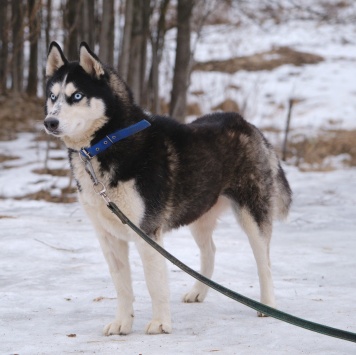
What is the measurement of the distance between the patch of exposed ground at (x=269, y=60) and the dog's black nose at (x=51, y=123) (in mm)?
16216

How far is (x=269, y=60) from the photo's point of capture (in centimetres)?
2181

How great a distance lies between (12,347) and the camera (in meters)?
3.64

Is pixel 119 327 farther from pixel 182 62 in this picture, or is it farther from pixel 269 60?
pixel 269 60

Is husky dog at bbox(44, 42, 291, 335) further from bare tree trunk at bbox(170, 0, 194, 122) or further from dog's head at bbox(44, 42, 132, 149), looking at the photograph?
bare tree trunk at bbox(170, 0, 194, 122)

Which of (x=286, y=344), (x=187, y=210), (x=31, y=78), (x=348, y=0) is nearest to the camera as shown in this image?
(x=286, y=344)

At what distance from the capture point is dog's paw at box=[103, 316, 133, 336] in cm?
399

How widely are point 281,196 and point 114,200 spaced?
1684 mm

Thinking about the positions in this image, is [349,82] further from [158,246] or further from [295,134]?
[158,246]

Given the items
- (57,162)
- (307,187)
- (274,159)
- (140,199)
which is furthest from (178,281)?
(57,162)

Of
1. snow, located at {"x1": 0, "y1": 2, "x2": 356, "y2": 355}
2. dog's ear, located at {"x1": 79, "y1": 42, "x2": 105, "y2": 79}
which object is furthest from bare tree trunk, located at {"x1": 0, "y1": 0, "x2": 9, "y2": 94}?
dog's ear, located at {"x1": 79, "y1": 42, "x2": 105, "y2": 79}

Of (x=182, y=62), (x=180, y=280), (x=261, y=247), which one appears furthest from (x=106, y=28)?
(x=261, y=247)

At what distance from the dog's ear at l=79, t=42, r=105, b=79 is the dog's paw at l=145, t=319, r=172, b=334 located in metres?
1.51

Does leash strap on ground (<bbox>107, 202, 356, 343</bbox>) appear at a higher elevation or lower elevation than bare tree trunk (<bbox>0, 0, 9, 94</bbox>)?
higher

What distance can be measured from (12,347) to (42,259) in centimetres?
241
